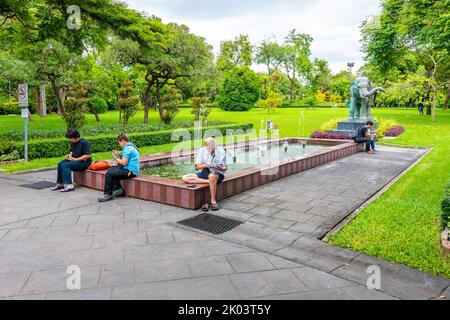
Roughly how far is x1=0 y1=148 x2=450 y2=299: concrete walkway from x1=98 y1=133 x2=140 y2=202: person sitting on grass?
32 centimetres

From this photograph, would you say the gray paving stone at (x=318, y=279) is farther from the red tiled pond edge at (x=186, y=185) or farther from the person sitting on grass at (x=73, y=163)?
the person sitting on grass at (x=73, y=163)

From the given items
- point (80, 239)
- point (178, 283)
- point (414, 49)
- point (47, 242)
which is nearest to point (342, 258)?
point (178, 283)

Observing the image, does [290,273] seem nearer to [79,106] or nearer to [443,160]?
[443,160]

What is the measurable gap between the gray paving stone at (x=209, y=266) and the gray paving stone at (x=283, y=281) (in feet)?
1.34

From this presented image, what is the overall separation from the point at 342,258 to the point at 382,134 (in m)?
15.4

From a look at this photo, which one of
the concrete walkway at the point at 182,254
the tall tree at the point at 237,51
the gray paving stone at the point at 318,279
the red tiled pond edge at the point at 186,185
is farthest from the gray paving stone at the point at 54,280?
the tall tree at the point at 237,51

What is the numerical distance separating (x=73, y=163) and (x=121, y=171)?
137 cm

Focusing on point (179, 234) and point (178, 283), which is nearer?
point (178, 283)

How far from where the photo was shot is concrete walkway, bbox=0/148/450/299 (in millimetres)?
3178

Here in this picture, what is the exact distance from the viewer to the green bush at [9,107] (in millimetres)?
32812

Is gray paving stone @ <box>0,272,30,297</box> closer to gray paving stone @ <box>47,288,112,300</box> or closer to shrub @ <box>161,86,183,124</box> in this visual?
gray paving stone @ <box>47,288,112,300</box>

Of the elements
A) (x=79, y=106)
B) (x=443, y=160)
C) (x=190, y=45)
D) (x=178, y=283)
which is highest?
(x=190, y=45)

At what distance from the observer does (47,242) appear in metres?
4.29

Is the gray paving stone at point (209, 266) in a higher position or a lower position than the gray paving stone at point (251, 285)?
higher
